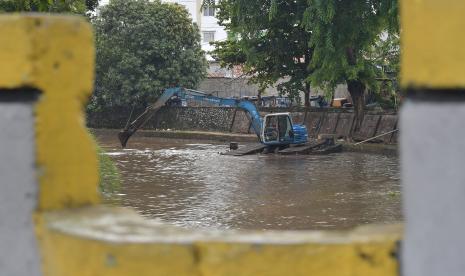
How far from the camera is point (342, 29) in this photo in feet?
71.2

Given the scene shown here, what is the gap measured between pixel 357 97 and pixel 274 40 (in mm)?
3541

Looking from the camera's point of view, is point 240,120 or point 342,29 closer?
point 342,29

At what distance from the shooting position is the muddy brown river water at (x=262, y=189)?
10945 mm

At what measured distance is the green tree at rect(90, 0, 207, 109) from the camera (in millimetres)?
34000

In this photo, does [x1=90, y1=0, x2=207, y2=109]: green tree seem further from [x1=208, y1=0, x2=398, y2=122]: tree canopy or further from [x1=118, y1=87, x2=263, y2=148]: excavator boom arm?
[x1=118, y1=87, x2=263, y2=148]: excavator boom arm

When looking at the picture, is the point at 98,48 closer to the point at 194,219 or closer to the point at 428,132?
the point at 194,219

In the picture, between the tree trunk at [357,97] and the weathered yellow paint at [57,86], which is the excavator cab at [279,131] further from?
the weathered yellow paint at [57,86]

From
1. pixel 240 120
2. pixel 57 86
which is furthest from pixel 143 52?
pixel 57 86

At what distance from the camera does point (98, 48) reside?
3419cm

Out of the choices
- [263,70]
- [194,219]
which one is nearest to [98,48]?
[263,70]

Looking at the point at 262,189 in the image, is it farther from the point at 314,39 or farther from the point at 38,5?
the point at 38,5

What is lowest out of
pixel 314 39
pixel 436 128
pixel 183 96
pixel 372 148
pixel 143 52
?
pixel 372 148

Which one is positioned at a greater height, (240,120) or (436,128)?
(436,128)

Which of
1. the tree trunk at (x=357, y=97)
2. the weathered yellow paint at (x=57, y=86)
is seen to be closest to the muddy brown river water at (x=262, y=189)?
the tree trunk at (x=357, y=97)
